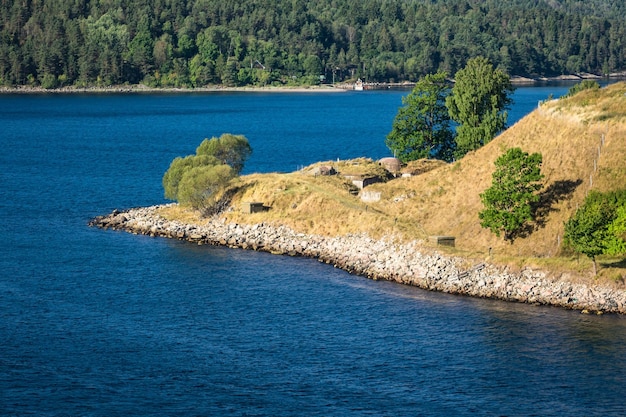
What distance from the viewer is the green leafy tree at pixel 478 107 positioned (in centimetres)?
14538

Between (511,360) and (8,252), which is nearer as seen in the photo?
(511,360)

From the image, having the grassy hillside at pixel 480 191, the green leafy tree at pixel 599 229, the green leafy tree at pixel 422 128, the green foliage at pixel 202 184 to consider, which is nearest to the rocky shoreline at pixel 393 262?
the grassy hillside at pixel 480 191

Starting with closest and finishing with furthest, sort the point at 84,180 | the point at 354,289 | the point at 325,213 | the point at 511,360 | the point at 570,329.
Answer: the point at 511,360 < the point at 570,329 < the point at 354,289 < the point at 325,213 < the point at 84,180

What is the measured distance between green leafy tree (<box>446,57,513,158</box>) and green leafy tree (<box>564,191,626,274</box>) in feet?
170

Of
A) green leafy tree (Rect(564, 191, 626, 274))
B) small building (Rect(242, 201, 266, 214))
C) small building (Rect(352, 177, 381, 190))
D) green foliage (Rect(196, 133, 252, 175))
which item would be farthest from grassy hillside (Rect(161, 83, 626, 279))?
green foliage (Rect(196, 133, 252, 175))

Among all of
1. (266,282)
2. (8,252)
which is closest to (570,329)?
(266,282)

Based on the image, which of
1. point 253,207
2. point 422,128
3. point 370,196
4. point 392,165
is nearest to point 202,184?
point 253,207

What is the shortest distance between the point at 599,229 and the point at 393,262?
21.0m

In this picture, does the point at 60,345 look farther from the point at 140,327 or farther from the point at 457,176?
the point at 457,176

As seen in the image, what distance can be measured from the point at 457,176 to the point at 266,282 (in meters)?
31.2

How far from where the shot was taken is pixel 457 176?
11931 centimetres

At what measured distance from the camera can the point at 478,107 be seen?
146875 millimetres

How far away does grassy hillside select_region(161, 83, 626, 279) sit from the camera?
4040 inches

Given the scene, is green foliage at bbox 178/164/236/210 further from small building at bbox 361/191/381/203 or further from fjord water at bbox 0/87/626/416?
small building at bbox 361/191/381/203
